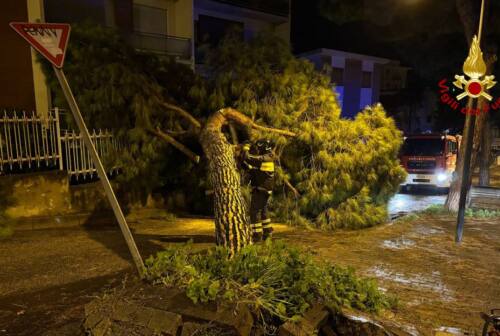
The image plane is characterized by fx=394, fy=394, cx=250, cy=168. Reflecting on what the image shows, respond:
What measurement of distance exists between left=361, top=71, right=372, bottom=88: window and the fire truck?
14.2 m

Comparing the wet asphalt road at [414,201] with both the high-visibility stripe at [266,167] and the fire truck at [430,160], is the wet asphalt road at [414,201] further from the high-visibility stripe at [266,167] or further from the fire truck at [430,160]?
the high-visibility stripe at [266,167]

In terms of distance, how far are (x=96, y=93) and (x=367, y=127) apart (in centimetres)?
566

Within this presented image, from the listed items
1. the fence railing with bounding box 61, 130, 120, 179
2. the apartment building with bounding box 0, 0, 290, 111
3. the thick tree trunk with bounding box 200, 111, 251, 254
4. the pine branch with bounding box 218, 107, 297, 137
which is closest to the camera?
the thick tree trunk with bounding box 200, 111, 251, 254

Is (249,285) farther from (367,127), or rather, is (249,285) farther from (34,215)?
(367,127)

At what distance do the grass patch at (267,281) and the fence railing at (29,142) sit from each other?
4622 millimetres

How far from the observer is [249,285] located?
11.6 feet

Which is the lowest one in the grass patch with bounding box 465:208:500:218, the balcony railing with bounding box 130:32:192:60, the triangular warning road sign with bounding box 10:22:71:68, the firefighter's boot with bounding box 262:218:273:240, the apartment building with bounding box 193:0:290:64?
the grass patch with bounding box 465:208:500:218

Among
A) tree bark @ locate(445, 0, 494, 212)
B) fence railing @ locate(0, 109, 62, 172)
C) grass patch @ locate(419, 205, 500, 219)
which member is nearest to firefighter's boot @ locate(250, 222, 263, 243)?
fence railing @ locate(0, 109, 62, 172)

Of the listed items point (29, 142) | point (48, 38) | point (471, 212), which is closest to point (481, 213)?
point (471, 212)

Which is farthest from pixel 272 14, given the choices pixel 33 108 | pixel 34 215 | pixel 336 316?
pixel 336 316

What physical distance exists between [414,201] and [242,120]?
868 centimetres

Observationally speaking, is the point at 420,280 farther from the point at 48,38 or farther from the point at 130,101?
the point at 130,101

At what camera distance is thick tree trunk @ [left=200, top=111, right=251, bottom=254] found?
4746 mm

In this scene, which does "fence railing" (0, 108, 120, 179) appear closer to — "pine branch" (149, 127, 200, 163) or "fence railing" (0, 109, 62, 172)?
"fence railing" (0, 109, 62, 172)
